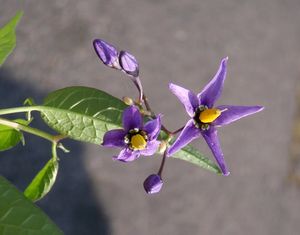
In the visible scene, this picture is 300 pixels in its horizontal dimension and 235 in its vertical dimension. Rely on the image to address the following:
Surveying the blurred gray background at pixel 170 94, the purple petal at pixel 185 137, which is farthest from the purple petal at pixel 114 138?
the blurred gray background at pixel 170 94

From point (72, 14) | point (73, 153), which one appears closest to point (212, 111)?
point (73, 153)

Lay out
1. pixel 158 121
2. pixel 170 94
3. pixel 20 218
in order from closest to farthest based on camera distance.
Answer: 1. pixel 20 218
2. pixel 158 121
3. pixel 170 94

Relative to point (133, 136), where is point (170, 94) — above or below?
below

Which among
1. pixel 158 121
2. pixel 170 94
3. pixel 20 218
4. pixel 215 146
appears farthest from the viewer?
pixel 170 94

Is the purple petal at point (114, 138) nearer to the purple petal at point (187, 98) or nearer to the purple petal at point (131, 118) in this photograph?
the purple petal at point (131, 118)

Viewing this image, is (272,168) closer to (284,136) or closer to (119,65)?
(284,136)

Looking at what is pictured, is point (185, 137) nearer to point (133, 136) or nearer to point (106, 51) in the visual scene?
point (133, 136)

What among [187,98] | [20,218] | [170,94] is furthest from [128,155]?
[170,94]
